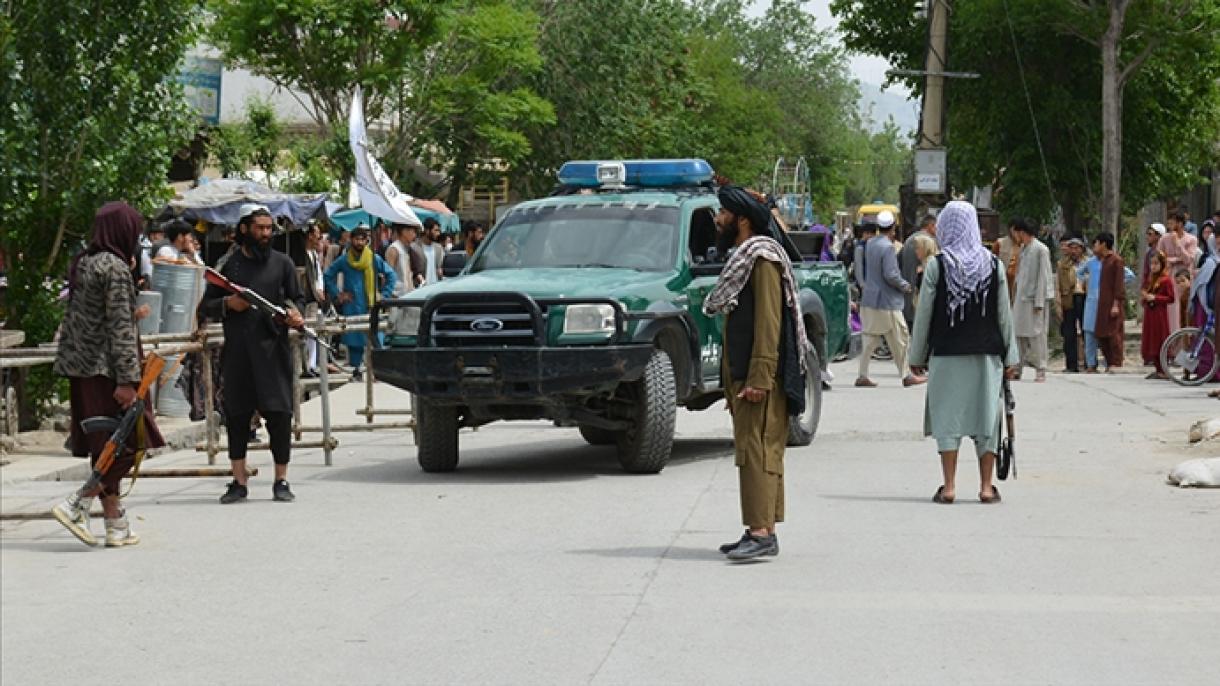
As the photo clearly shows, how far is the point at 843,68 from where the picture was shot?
407 ft

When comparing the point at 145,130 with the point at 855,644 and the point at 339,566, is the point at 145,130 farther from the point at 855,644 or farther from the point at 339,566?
the point at 855,644

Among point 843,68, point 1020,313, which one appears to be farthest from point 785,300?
point 843,68

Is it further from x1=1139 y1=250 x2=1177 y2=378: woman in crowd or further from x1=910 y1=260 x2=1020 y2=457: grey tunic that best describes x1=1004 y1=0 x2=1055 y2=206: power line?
x1=910 y1=260 x2=1020 y2=457: grey tunic

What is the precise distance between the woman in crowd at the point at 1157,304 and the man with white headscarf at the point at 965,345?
12750mm

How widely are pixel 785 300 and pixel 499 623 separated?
260 centimetres

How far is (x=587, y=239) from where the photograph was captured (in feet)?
50.8

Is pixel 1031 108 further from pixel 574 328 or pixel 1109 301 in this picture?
pixel 574 328

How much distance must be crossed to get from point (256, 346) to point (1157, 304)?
15.0 meters

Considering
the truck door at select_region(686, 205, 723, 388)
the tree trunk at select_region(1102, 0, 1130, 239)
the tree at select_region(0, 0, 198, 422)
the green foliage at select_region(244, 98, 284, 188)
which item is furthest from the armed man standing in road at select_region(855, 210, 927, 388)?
the green foliage at select_region(244, 98, 284, 188)

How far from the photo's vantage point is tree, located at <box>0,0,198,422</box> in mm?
17047

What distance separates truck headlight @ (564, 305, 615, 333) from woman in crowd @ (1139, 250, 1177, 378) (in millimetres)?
12738

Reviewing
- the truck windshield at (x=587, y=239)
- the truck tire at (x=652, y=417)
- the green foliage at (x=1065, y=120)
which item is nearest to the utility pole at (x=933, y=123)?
the green foliage at (x=1065, y=120)

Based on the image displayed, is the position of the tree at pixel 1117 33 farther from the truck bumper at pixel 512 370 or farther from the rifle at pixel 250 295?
the rifle at pixel 250 295

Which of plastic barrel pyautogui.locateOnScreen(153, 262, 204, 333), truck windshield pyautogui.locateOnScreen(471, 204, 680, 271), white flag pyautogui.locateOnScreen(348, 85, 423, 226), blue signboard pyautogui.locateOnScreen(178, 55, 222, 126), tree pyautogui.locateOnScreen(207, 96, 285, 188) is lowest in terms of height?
plastic barrel pyautogui.locateOnScreen(153, 262, 204, 333)
